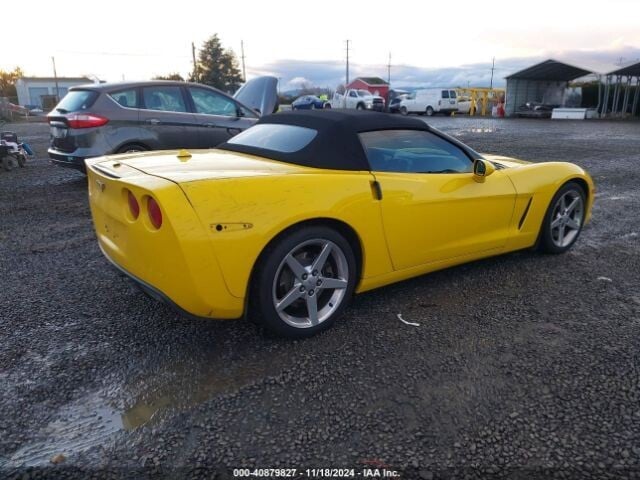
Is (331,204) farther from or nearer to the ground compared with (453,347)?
farther from the ground

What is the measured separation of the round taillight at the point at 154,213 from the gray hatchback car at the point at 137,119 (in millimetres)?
4753

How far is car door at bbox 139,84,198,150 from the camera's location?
23.3 ft

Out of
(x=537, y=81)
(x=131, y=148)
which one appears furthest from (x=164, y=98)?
(x=537, y=81)

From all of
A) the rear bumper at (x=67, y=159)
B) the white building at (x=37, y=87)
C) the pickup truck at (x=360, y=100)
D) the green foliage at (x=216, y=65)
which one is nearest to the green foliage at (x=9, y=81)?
the white building at (x=37, y=87)

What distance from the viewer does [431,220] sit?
11.2 ft

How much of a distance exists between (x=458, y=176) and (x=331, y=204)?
1.21 m

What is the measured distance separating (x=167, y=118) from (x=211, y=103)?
0.79 metres

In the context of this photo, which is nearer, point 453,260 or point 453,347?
point 453,347

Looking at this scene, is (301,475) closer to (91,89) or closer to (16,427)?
(16,427)

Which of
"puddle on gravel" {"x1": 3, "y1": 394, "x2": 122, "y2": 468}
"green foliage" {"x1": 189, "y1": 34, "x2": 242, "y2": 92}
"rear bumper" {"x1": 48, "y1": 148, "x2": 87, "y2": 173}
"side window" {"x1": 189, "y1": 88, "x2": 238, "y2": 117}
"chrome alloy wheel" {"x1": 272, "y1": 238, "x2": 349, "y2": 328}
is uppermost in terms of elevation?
"green foliage" {"x1": 189, "y1": 34, "x2": 242, "y2": 92}

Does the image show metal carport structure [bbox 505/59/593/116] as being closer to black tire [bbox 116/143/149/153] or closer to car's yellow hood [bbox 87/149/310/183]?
black tire [bbox 116/143/149/153]

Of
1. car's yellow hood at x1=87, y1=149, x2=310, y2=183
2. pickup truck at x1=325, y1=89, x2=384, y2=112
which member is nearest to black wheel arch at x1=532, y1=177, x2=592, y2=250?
car's yellow hood at x1=87, y1=149, x2=310, y2=183

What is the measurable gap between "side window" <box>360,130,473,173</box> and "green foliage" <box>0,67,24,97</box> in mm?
76395

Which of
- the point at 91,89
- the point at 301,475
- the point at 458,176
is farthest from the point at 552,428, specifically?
the point at 91,89
